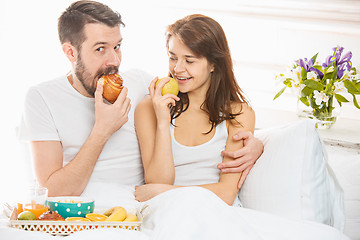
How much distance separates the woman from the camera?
6.25 feet

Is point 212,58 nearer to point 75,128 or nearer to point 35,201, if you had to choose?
point 75,128

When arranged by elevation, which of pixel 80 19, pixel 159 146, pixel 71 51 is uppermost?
pixel 80 19

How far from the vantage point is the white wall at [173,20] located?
265cm

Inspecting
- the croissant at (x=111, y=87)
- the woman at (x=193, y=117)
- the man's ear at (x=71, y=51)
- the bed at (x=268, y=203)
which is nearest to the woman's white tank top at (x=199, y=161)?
the woman at (x=193, y=117)

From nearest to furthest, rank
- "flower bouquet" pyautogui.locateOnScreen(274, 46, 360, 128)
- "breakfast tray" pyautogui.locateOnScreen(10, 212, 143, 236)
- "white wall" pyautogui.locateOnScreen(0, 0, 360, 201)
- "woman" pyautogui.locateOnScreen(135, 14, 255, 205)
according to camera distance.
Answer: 1. "breakfast tray" pyautogui.locateOnScreen(10, 212, 143, 236)
2. "woman" pyautogui.locateOnScreen(135, 14, 255, 205)
3. "flower bouquet" pyautogui.locateOnScreen(274, 46, 360, 128)
4. "white wall" pyautogui.locateOnScreen(0, 0, 360, 201)

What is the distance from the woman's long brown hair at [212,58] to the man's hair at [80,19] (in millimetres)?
261

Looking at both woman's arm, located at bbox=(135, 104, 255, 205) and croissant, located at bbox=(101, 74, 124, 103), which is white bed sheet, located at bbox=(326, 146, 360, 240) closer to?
woman's arm, located at bbox=(135, 104, 255, 205)

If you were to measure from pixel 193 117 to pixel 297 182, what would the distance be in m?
0.53

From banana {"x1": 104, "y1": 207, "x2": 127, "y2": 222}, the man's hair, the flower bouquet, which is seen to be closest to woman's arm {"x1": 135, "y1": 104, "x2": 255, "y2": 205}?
banana {"x1": 104, "y1": 207, "x2": 127, "y2": 222}

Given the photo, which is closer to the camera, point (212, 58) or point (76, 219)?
point (76, 219)

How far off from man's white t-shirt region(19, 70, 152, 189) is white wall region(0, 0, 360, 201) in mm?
213

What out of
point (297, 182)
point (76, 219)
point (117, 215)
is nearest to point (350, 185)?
point (297, 182)

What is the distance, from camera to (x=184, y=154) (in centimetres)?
200

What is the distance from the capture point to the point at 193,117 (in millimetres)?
2082
